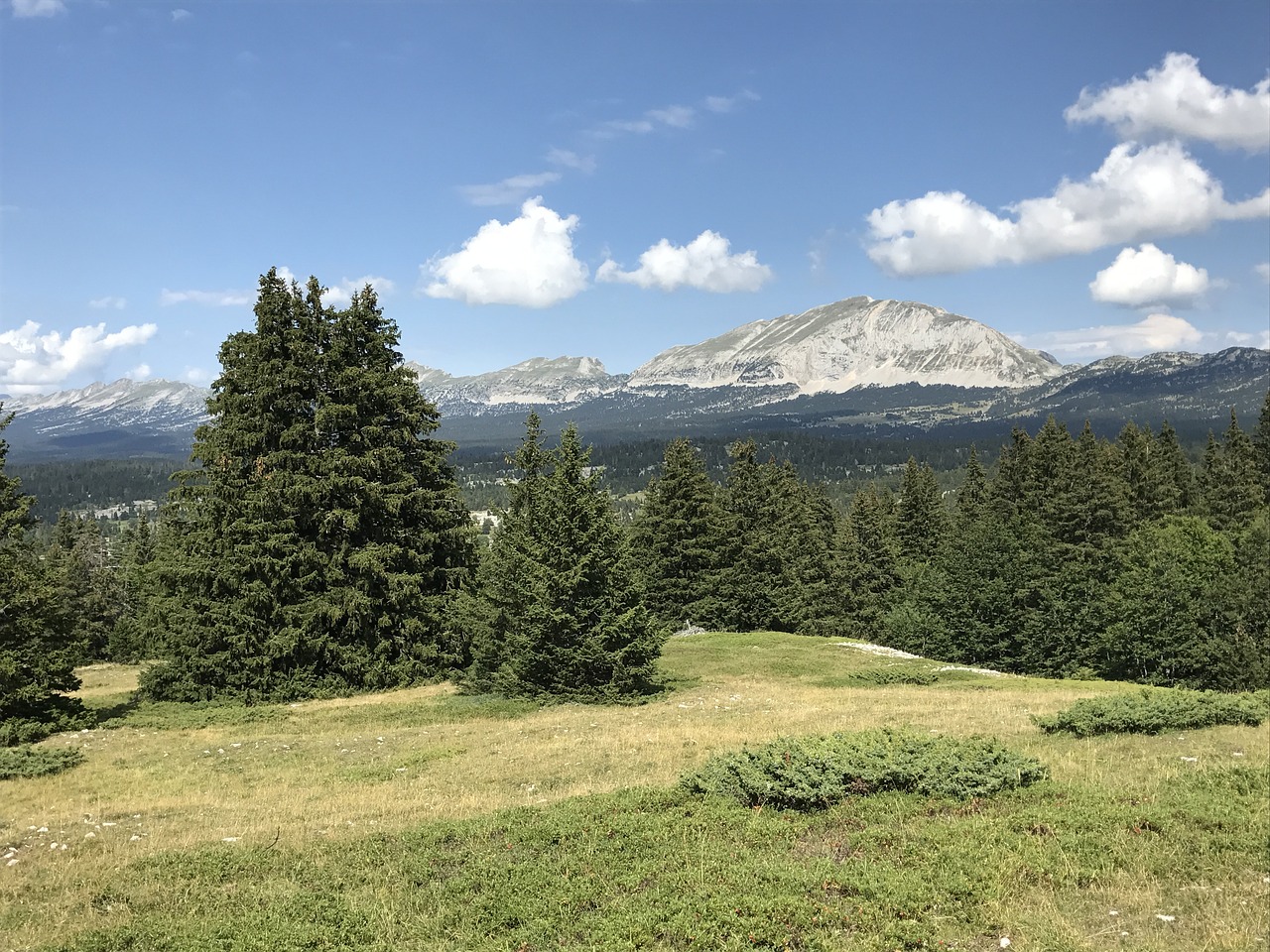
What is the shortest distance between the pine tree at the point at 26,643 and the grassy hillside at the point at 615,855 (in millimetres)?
5775

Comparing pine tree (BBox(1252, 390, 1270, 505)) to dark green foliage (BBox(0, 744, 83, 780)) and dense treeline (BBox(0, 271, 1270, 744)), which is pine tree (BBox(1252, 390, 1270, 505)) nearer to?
dense treeline (BBox(0, 271, 1270, 744))

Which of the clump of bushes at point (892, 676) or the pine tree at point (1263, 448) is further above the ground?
the pine tree at point (1263, 448)

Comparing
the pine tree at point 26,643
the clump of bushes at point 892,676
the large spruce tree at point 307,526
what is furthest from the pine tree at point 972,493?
the pine tree at point 26,643

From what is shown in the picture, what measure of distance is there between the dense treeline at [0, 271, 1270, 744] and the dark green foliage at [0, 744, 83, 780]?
9.86 feet

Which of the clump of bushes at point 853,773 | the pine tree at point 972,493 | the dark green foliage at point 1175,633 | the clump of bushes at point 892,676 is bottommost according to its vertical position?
the dark green foliage at point 1175,633

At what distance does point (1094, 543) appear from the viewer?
64.5 metres

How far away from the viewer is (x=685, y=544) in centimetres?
5569

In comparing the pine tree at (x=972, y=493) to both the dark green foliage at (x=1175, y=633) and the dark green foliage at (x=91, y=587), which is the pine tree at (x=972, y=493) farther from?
the dark green foliage at (x=91, y=587)

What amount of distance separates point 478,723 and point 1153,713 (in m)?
19.4

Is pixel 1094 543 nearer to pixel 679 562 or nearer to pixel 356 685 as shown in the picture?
pixel 679 562

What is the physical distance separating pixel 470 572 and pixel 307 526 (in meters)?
7.79

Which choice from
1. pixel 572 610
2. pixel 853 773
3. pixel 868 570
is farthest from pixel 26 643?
pixel 868 570

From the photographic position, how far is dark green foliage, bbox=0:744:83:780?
19500 millimetres

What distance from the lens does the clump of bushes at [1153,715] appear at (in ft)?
59.3
